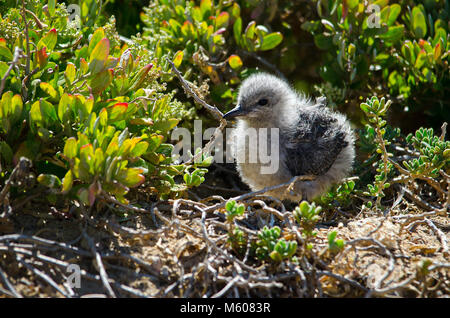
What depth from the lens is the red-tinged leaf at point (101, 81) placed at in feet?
10.2

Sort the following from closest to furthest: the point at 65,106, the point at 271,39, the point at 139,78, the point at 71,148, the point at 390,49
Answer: the point at 71,148 → the point at 65,106 → the point at 139,78 → the point at 271,39 → the point at 390,49

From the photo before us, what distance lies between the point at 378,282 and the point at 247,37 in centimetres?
266

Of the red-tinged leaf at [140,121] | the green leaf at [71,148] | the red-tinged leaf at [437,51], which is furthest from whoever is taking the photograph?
the red-tinged leaf at [437,51]

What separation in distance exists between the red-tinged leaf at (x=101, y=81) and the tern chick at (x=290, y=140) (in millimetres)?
1122

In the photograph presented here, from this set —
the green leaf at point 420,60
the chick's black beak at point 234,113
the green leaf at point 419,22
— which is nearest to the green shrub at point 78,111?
the chick's black beak at point 234,113

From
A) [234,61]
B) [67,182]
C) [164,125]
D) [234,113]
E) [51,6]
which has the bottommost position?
[67,182]

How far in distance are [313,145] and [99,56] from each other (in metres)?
1.86

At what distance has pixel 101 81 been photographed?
313 cm

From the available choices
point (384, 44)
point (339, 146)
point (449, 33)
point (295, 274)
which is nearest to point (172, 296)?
point (295, 274)

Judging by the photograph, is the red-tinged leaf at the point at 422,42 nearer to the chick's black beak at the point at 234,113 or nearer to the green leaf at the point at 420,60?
the green leaf at the point at 420,60

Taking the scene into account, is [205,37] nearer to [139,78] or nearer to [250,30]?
[250,30]

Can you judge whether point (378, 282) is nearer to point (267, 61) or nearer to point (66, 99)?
point (66, 99)

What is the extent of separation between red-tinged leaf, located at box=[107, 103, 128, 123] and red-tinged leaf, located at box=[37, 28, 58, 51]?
2.09 ft

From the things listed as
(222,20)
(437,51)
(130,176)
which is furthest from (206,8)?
(130,176)
